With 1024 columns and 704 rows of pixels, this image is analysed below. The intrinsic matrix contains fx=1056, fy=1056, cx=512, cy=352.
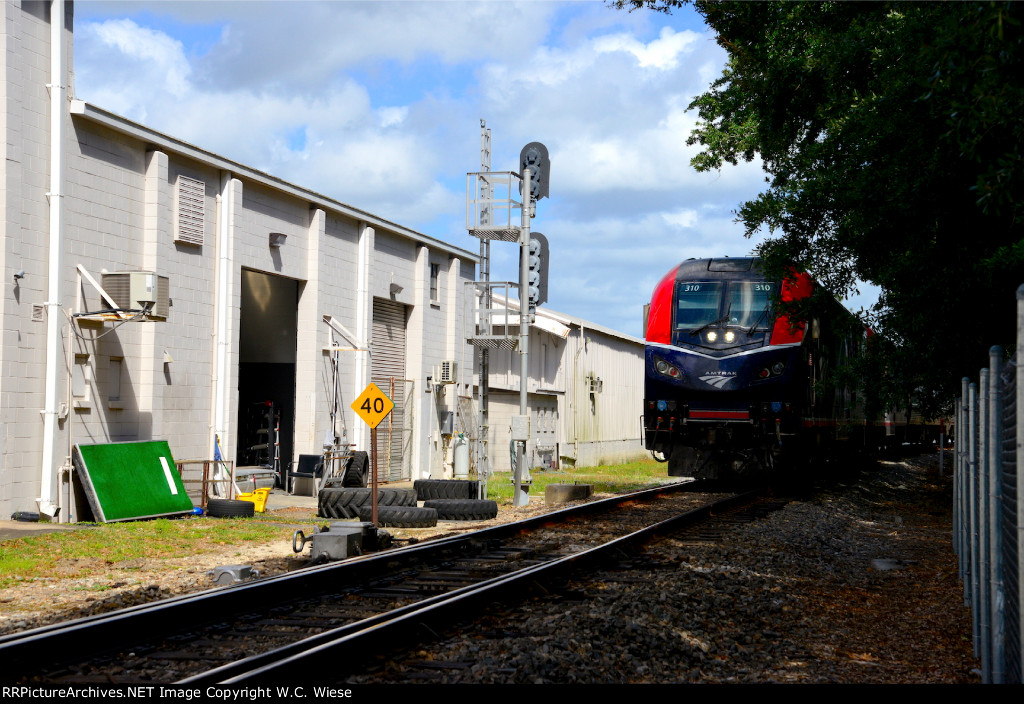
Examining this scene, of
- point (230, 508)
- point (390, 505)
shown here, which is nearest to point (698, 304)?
point (390, 505)

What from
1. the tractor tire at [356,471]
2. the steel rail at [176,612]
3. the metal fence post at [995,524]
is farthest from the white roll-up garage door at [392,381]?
the metal fence post at [995,524]

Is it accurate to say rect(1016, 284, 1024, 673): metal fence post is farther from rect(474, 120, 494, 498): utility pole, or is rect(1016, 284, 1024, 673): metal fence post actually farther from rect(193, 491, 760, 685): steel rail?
rect(474, 120, 494, 498): utility pole

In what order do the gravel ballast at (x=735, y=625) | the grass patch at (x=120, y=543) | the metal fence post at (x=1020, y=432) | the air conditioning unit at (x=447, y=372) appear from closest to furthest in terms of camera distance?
the metal fence post at (x=1020, y=432) < the gravel ballast at (x=735, y=625) < the grass patch at (x=120, y=543) < the air conditioning unit at (x=447, y=372)

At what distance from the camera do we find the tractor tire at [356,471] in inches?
856

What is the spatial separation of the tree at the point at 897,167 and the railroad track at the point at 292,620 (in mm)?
5023

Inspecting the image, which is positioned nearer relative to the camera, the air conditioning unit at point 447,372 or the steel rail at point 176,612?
the steel rail at point 176,612

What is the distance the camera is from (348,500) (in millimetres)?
16641

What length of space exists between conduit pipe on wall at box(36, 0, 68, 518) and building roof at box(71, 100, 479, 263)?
407 mm

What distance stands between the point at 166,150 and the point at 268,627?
12109 mm

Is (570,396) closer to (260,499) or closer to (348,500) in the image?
(260,499)

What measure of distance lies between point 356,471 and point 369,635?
1512 cm

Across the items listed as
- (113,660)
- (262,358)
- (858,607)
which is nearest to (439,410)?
(262,358)

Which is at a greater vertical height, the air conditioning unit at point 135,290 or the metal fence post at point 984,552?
the air conditioning unit at point 135,290

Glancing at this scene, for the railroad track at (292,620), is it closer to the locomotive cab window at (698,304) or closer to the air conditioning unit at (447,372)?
the locomotive cab window at (698,304)
